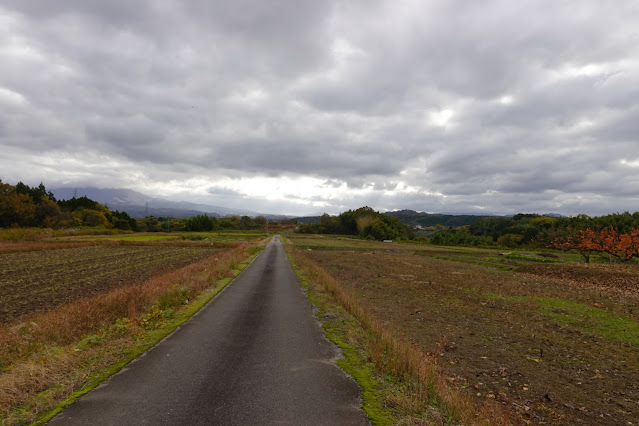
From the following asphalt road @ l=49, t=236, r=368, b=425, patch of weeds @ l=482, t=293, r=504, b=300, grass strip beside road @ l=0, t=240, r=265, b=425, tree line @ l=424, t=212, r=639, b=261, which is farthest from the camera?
tree line @ l=424, t=212, r=639, b=261

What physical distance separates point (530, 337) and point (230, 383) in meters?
12.7

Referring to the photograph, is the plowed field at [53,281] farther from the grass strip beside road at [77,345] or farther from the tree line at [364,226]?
the tree line at [364,226]

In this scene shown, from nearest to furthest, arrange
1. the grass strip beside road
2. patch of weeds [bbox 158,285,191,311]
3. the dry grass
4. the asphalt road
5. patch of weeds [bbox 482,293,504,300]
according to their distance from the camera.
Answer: the asphalt road, the dry grass, the grass strip beside road, patch of weeds [bbox 158,285,191,311], patch of weeds [bbox 482,293,504,300]

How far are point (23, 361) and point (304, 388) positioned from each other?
744cm

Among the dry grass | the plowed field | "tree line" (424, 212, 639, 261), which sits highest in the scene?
"tree line" (424, 212, 639, 261)

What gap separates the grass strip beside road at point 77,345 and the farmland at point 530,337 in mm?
9022

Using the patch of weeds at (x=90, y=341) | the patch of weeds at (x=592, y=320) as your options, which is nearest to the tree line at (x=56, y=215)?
the patch of weeds at (x=90, y=341)

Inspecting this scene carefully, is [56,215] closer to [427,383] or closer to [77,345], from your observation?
[77,345]

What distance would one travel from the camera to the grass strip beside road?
6.28 meters

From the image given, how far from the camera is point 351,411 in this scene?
239 inches

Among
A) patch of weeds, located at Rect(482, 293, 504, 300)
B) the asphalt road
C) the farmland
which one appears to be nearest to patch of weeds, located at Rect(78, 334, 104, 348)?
the asphalt road

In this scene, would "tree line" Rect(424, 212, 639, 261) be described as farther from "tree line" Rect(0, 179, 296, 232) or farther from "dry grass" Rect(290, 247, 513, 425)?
"tree line" Rect(0, 179, 296, 232)

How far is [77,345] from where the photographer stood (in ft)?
30.7

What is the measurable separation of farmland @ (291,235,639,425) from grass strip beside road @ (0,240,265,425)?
29.6ft
